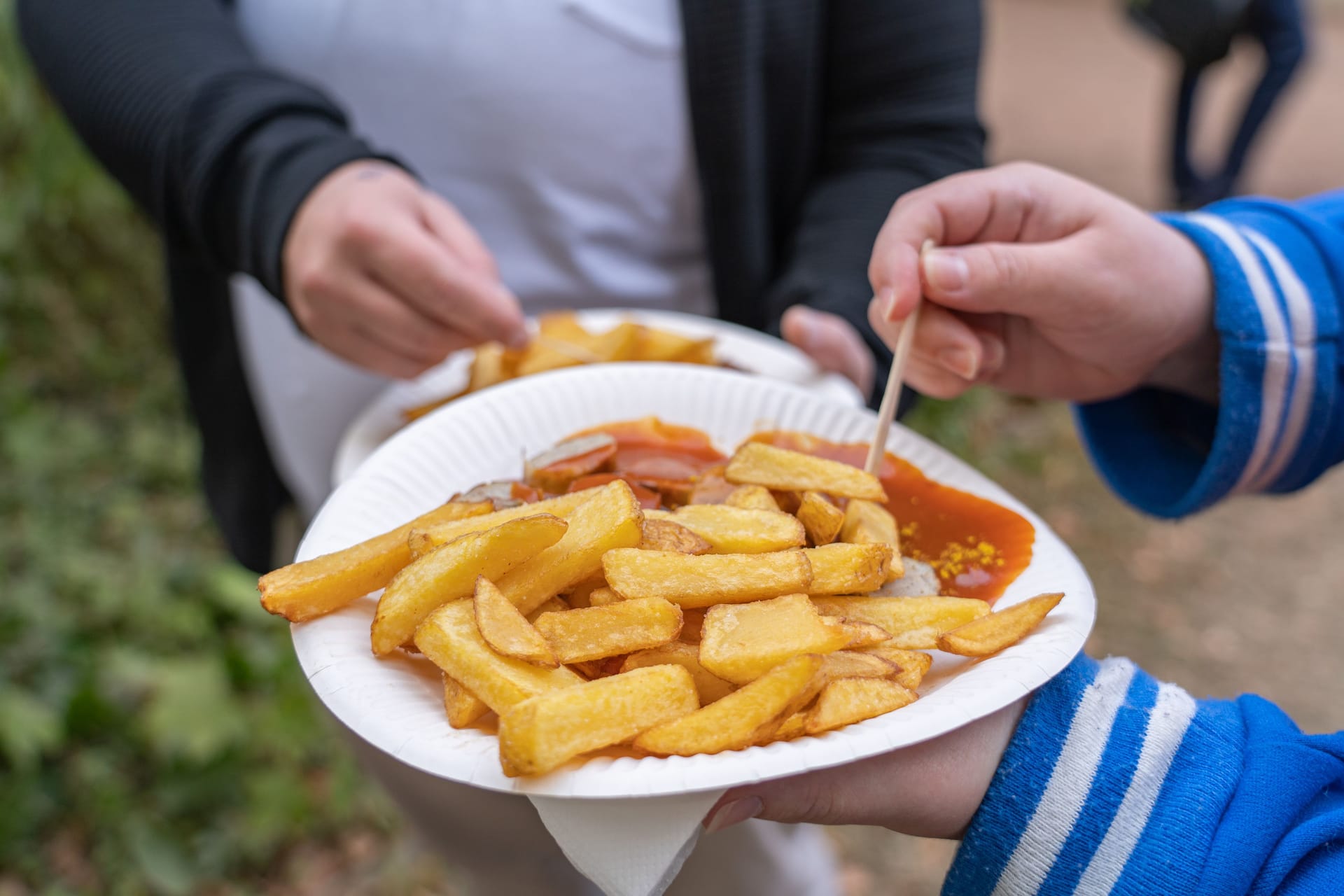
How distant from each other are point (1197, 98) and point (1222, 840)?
156 inches

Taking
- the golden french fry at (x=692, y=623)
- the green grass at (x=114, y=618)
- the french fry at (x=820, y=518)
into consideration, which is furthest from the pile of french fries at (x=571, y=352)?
the green grass at (x=114, y=618)

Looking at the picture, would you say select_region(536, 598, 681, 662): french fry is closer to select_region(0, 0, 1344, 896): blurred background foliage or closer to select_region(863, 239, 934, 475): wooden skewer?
select_region(863, 239, 934, 475): wooden skewer

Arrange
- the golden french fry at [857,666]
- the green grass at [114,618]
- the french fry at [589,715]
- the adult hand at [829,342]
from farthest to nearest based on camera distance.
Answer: the green grass at [114,618], the adult hand at [829,342], the golden french fry at [857,666], the french fry at [589,715]

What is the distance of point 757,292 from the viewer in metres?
1.67

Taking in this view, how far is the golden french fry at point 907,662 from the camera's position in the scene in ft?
2.42

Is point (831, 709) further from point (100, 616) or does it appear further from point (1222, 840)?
point (100, 616)

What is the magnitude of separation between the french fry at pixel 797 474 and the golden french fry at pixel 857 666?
195 mm

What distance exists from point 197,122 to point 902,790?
1.25 metres

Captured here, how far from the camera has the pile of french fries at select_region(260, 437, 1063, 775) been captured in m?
0.67

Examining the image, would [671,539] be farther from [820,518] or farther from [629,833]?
[629,833]

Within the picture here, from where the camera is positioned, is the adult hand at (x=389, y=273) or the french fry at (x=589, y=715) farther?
the adult hand at (x=389, y=273)

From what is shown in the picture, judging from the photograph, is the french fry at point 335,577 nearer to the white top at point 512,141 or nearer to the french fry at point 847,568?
the french fry at point 847,568

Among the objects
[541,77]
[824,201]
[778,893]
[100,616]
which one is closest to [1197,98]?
[824,201]

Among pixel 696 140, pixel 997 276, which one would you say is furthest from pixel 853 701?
pixel 696 140
